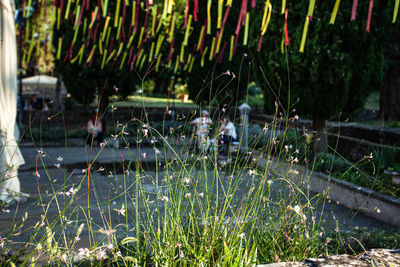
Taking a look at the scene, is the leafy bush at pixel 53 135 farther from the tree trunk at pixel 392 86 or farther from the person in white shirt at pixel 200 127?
the person in white shirt at pixel 200 127

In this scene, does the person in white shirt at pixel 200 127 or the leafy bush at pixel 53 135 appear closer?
the person in white shirt at pixel 200 127

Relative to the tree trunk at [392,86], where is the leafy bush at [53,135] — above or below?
below

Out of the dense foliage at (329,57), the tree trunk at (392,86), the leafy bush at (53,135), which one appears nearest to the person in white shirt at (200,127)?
the dense foliage at (329,57)

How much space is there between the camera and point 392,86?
620 inches

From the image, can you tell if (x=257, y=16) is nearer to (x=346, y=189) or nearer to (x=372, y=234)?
(x=346, y=189)

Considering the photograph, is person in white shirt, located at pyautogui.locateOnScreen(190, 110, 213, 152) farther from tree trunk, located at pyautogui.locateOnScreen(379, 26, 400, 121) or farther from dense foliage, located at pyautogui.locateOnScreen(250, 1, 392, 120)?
tree trunk, located at pyautogui.locateOnScreen(379, 26, 400, 121)

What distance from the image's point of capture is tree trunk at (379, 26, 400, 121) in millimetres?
15422

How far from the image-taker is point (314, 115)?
8312 millimetres

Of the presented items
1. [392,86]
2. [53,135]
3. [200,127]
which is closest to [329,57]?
[200,127]

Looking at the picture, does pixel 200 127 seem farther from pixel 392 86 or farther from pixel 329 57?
pixel 392 86

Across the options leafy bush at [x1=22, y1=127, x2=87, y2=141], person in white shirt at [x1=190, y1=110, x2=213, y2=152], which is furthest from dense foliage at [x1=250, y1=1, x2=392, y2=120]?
leafy bush at [x1=22, y1=127, x2=87, y2=141]

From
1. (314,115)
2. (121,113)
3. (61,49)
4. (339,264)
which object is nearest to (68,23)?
(61,49)

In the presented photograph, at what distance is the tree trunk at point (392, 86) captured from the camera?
50.6 ft

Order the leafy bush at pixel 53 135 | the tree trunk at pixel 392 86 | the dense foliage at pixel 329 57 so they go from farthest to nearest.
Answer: the leafy bush at pixel 53 135, the tree trunk at pixel 392 86, the dense foliage at pixel 329 57
